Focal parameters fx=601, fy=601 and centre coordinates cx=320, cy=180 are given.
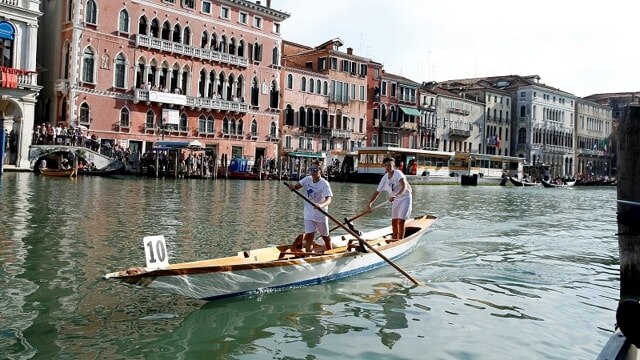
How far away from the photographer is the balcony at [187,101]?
1490 inches

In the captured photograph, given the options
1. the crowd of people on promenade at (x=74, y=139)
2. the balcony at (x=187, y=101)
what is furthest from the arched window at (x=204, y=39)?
the crowd of people on promenade at (x=74, y=139)

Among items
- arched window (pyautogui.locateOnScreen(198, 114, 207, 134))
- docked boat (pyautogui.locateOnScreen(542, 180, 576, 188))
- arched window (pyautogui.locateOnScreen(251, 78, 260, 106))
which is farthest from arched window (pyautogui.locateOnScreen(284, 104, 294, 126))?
docked boat (pyautogui.locateOnScreen(542, 180, 576, 188))

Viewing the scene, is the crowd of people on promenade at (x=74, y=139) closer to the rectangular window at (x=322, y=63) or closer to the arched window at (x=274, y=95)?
the arched window at (x=274, y=95)

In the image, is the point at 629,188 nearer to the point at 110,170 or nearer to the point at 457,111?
the point at 110,170

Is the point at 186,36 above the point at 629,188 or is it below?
above

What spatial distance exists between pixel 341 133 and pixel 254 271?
46165 mm

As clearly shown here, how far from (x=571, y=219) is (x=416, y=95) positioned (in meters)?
42.2

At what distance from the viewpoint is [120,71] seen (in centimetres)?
3747

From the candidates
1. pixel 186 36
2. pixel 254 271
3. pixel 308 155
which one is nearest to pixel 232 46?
pixel 186 36

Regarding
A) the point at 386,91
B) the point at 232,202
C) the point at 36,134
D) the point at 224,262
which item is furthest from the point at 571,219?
the point at 386,91

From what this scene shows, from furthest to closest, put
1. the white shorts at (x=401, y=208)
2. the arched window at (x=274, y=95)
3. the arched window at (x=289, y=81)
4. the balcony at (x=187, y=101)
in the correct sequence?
the arched window at (x=289, y=81) < the arched window at (x=274, y=95) < the balcony at (x=187, y=101) < the white shorts at (x=401, y=208)

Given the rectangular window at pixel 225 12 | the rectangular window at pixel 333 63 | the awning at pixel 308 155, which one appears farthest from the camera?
the rectangular window at pixel 333 63

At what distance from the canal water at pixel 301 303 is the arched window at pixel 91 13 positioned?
2468 cm

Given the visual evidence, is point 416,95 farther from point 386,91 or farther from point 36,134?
point 36,134
